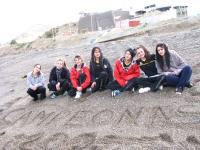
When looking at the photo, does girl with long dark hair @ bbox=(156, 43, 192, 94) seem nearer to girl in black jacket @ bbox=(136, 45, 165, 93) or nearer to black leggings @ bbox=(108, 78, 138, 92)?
girl in black jacket @ bbox=(136, 45, 165, 93)

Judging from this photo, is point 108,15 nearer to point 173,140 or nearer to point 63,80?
point 63,80

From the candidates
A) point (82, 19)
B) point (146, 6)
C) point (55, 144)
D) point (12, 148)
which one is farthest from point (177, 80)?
point (146, 6)

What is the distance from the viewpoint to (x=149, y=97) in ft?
28.7

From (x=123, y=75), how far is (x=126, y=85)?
1.01 ft

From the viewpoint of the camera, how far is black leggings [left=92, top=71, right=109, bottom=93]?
9.80 m

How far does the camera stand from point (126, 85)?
370 inches

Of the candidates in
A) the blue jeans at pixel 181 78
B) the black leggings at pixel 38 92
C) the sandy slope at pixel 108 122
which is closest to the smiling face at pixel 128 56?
the sandy slope at pixel 108 122

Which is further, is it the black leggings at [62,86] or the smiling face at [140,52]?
the black leggings at [62,86]

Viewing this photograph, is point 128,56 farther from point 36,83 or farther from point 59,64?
point 36,83

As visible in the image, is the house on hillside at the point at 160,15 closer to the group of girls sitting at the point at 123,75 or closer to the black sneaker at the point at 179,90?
the group of girls sitting at the point at 123,75

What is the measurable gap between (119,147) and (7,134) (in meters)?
3.16

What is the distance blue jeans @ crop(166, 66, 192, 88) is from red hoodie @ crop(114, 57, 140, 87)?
0.99 m

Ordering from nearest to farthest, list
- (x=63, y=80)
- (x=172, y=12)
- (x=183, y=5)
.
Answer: (x=63, y=80) → (x=172, y=12) → (x=183, y=5)

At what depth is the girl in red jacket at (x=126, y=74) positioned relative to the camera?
368 inches
